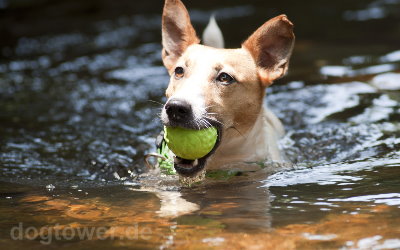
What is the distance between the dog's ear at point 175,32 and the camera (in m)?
5.08

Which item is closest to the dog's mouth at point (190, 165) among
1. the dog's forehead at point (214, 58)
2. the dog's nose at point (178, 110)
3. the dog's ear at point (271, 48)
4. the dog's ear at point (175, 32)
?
the dog's nose at point (178, 110)

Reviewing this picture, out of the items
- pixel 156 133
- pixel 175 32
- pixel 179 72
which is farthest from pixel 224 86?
pixel 156 133

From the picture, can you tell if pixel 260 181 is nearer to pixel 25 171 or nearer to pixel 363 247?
pixel 363 247

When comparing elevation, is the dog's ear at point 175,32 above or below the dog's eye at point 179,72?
above

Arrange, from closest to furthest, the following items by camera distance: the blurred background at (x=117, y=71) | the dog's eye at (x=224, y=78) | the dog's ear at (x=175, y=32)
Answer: the dog's eye at (x=224, y=78)
the dog's ear at (x=175, y=32)
the blurred background at (x=117, y=71)

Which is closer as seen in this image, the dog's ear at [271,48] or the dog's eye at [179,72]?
the dog's eye at [179,72]

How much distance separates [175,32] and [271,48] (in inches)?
32.6

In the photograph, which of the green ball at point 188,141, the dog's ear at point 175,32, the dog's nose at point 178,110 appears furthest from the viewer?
the dog's ear at point 175,32

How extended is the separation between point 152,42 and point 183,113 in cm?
636

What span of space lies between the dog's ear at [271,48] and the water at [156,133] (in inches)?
31.4

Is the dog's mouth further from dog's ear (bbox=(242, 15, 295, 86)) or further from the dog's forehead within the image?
dog's ear (bbox=(242, 15, 295, 86))

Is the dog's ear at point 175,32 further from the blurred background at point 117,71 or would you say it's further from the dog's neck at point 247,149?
the dog's neck at point 247,149

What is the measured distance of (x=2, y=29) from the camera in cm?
1147


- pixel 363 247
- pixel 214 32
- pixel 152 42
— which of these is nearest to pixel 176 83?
pixel 214 32
